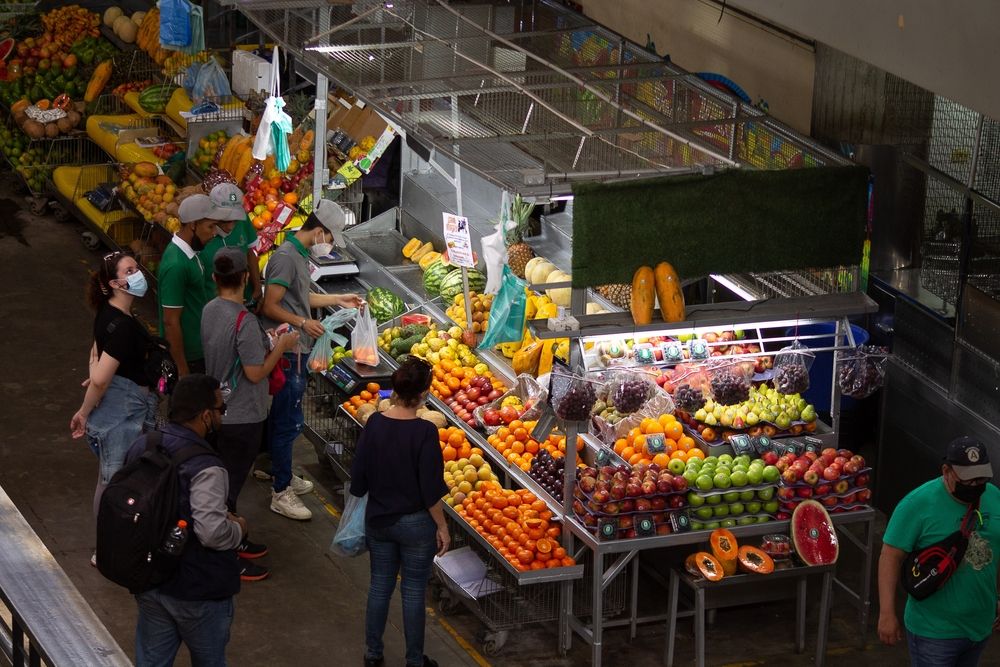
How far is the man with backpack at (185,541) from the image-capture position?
5348 mm

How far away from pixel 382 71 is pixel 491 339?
2.33m

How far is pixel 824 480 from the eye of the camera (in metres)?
7.39

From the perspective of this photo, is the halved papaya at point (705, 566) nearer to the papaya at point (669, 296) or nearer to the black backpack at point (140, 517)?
the papaya at point (669, 296)

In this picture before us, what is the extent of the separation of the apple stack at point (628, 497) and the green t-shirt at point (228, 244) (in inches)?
89.4

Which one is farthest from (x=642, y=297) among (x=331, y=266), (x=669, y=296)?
(x=331, y=266)

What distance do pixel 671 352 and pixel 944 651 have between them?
2.16 m

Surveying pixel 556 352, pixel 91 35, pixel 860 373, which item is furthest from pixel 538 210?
pixel 91 35

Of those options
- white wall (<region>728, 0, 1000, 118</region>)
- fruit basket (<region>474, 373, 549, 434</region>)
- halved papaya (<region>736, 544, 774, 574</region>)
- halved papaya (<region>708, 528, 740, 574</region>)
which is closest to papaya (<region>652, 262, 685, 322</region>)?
fruit basket (<region>474, 373, 549, 434</region>)

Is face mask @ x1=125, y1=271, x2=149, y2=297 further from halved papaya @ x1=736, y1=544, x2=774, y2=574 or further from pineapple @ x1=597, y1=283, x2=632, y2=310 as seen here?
halved papaya @ x1=736, y1=544, x2=774, y2=574

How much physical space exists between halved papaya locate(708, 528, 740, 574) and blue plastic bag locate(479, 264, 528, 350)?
169 centimetres

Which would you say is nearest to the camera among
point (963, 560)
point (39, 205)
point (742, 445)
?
point (963, 560)

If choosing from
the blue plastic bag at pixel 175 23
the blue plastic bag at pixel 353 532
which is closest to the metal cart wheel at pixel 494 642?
the blue plastic bag at pixel 353 532

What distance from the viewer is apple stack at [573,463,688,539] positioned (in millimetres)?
7059

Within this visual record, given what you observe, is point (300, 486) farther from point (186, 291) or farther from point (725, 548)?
point (725, 548)
